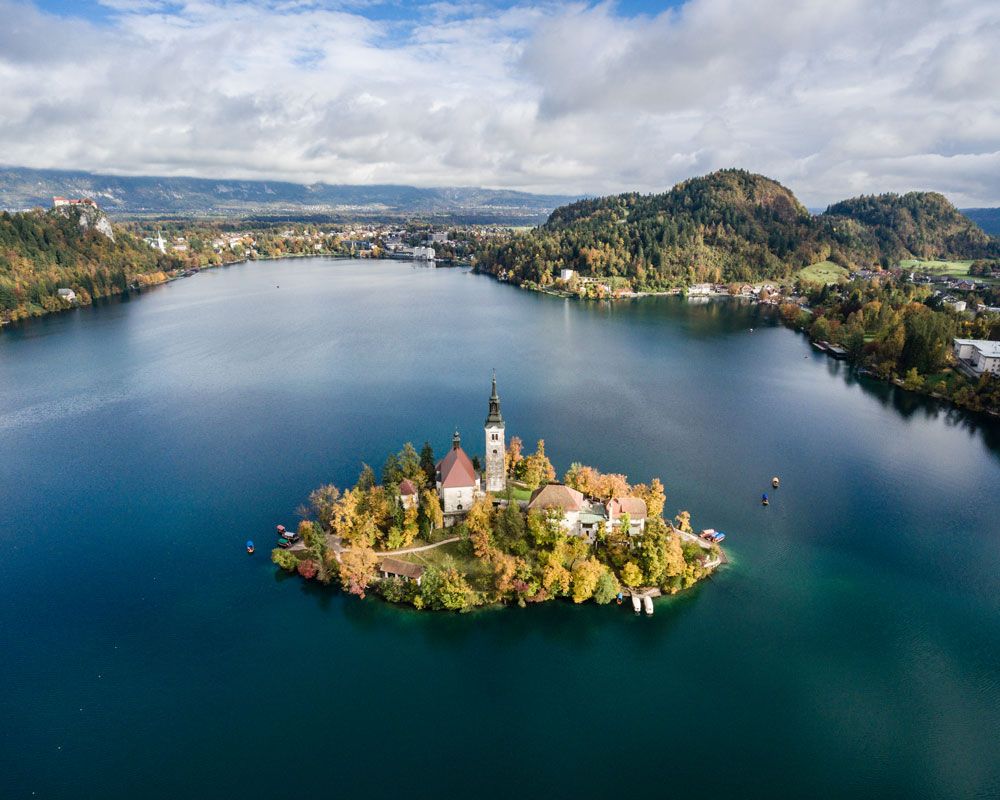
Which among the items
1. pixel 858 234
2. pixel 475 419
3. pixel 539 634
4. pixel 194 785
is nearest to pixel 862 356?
pixel 475 419

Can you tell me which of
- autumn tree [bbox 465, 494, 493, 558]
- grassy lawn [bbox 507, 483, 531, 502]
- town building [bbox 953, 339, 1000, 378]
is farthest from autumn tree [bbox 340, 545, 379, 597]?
town building [bbox 953, 339, 1000, 378]

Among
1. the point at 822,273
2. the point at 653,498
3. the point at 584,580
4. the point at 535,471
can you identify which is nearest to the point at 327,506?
the point at 535,471

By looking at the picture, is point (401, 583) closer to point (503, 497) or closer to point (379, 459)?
point (503, 497)

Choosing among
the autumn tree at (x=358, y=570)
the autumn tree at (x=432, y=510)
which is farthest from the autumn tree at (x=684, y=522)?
the autumn tree at (x=358, y=570)

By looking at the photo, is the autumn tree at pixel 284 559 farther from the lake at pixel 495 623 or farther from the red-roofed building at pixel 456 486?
the red-roofed building at pixel 456 486

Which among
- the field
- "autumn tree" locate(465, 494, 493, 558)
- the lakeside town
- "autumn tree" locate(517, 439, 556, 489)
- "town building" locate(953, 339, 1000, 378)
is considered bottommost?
"autumn tree" locate(465, 494, 493, 558)

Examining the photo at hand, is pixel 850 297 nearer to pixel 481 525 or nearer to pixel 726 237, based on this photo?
pixel 726 237

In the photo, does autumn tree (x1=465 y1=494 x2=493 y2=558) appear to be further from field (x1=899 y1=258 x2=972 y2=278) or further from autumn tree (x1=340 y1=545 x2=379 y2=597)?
field (x1=899 y1=258 x2=972 y2=278)
